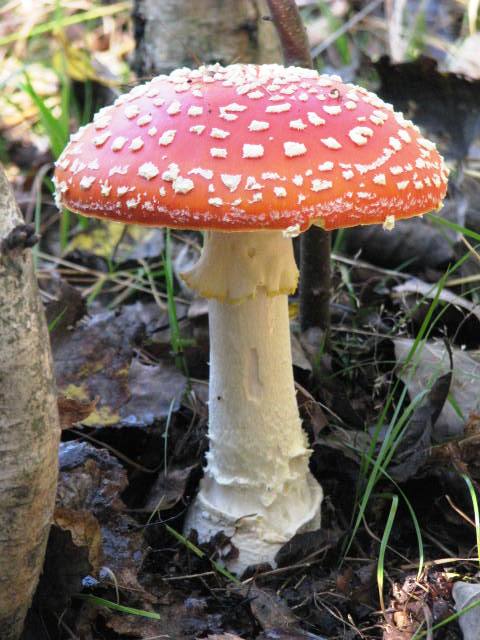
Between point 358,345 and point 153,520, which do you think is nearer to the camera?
point 153,520

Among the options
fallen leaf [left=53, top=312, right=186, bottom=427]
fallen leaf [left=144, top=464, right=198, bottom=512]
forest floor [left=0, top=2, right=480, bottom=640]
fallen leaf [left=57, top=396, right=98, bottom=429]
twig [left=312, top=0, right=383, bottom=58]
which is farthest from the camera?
twig [left=312, top=0, right=383, bottom=58]

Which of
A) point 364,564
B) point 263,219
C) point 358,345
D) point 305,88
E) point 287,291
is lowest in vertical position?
point 364,564

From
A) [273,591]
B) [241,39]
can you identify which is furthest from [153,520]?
[241,39]

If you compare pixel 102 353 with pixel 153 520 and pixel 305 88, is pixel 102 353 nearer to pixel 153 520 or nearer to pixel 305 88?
pixel 153 520

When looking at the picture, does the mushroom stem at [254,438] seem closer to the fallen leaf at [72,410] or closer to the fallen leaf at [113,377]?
the fallen leaf at [113,377]

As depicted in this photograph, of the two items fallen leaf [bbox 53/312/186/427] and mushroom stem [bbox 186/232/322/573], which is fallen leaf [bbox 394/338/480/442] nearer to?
mushroom stem [bbox 186/232/322/573]

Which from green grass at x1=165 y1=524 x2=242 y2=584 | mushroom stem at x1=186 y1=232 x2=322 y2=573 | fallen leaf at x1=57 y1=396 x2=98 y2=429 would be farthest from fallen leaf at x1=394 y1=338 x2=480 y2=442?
fallen leaf at x1=57 y1=396 x2=98 y2=429

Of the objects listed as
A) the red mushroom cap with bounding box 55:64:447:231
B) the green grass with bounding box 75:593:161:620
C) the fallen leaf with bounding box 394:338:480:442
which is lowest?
the green grass with bounding box 75:593:161:620

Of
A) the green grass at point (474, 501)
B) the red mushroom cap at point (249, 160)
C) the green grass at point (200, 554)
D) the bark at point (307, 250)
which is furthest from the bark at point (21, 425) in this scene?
the bark at point (307, 250)
